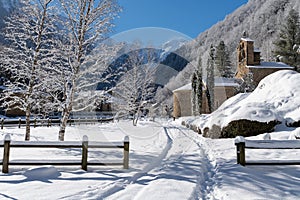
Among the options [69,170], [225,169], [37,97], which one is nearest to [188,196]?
[225,169]

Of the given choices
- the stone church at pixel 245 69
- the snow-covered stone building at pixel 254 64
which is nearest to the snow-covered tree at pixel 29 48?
the stone church at pixel 245 69

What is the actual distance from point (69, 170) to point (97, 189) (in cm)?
200

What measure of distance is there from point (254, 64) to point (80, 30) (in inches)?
1229

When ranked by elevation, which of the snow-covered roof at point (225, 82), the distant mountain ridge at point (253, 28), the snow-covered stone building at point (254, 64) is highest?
the distant mountain ridge at point (253, 28)

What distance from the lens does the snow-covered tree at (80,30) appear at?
10648mm

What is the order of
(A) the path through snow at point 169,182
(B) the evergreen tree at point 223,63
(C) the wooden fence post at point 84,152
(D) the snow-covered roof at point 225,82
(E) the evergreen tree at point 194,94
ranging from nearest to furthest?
(A) the path through snow at point 169,182
(C) the wooden fence post at point 84,152
(E) the evergreen tree at point 194,94
(D) the snow-covered roof at point 225,82
(B) the evergreen tree at point 223,63

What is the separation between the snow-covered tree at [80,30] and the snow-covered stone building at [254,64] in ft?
88.6

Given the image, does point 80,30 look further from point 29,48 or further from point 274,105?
point 274,105

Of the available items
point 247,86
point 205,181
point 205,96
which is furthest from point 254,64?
point 205,181

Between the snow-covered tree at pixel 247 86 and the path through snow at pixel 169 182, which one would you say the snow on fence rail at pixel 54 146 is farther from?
the snow-covered tree at pixel 247 86

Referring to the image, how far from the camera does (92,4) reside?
1084cm

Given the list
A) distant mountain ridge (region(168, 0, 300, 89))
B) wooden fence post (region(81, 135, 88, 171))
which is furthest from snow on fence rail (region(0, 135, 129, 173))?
distant mountain ridge (region(168, 0, 300, 89))

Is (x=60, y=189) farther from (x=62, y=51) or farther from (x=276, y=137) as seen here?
(x=276, y=137)

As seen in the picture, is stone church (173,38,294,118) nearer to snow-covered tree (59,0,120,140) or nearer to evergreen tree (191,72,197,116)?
evergreen tree (191,72,197,116)
